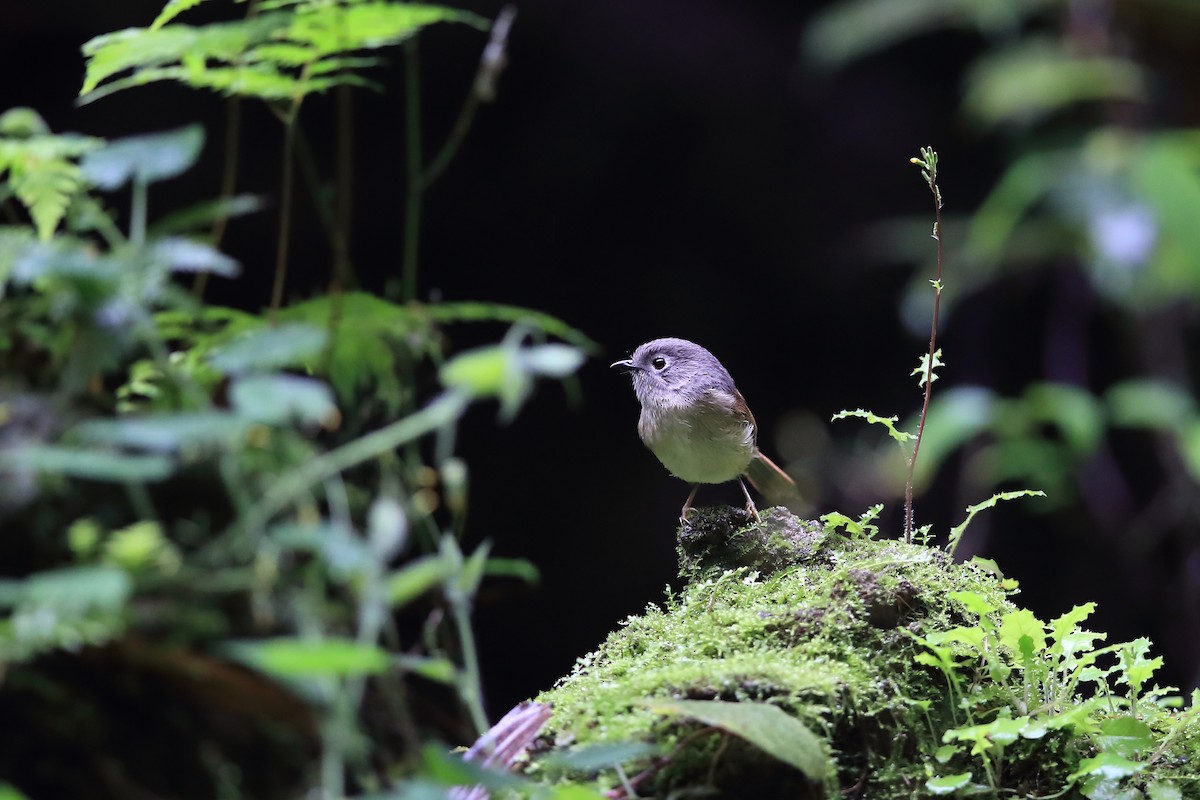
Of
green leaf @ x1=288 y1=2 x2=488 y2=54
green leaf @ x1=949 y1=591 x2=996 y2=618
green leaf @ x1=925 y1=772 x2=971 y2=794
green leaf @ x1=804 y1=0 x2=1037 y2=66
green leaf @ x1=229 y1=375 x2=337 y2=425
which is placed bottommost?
green leaf @ x1=925 y1=772 x2=971 y2=794

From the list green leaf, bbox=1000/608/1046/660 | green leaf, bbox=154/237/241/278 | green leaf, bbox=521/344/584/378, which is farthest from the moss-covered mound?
green leaf, bbox=154/237/241/278

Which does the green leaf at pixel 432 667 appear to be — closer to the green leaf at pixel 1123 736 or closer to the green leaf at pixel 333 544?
the green leaf at pixel 333 544

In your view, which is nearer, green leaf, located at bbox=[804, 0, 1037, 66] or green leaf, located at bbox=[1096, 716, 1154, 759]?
green leaf, located at bbox=[1096, 716, 1154, 759]

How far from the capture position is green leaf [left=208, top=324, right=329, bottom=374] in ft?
3.38

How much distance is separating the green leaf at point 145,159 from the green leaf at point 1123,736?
171 cm

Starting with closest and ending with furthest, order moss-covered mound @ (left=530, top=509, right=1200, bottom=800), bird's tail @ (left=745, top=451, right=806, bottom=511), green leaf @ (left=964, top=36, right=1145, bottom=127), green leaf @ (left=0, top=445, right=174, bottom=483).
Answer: green leaf @ (left=0, top=445, right=174, bottom=483)
moss-covered mound @ (left=530, top=509, right=1200, bottom=800)
green leaf @ (left=964, top=36, right=1145, bottom=127)
bird's tail @ (left=745, top=451, right=806, bottom=511)

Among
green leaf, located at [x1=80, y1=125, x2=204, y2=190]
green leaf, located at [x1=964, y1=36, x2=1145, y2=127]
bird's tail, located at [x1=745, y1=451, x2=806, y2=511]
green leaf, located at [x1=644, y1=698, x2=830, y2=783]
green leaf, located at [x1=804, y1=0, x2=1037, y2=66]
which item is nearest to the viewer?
green leaf, located at [x1=80, y1=125, x2=204, y2=190]

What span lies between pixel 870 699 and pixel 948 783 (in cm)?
19

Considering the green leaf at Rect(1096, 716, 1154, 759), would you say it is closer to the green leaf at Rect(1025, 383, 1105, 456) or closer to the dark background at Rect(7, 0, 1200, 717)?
the green leaf at Rect(1025, 383, 1105, 456)

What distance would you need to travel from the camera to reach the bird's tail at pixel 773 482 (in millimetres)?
2947

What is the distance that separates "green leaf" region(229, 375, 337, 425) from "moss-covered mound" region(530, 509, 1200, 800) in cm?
74

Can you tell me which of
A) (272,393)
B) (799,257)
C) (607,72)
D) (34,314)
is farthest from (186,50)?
(799,257)

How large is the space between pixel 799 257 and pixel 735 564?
2.03 m

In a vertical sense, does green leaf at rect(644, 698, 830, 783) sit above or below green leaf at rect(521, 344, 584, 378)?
below
